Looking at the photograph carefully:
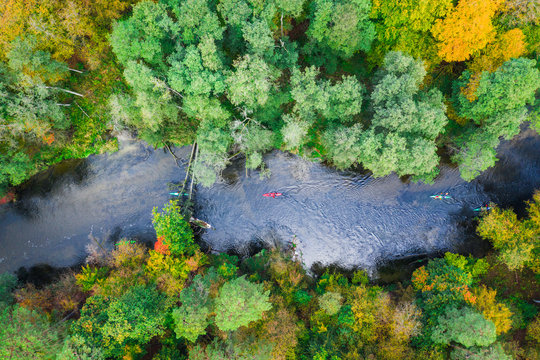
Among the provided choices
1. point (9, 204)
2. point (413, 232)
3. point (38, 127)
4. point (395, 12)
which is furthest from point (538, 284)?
point (9, 204)

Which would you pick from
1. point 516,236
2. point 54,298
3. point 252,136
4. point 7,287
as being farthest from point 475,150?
point 7,287

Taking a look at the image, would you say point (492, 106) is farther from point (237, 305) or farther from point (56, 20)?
point (56, 20)

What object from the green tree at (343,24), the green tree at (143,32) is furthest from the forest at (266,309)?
the green tree at (343,24)

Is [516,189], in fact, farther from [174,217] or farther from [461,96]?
[174,217]

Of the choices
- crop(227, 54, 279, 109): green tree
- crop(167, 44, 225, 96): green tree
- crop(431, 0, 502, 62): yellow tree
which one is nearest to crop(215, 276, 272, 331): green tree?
crop(227, 54, 279, 109): green tree

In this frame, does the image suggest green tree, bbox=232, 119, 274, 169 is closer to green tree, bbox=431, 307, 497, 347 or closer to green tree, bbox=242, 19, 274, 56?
green tree, bbox=242, 19, 274, 56

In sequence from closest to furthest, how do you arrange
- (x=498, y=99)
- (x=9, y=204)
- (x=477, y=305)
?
(x=498, y=99), (x=477, y=305), (x=9, y=204)
